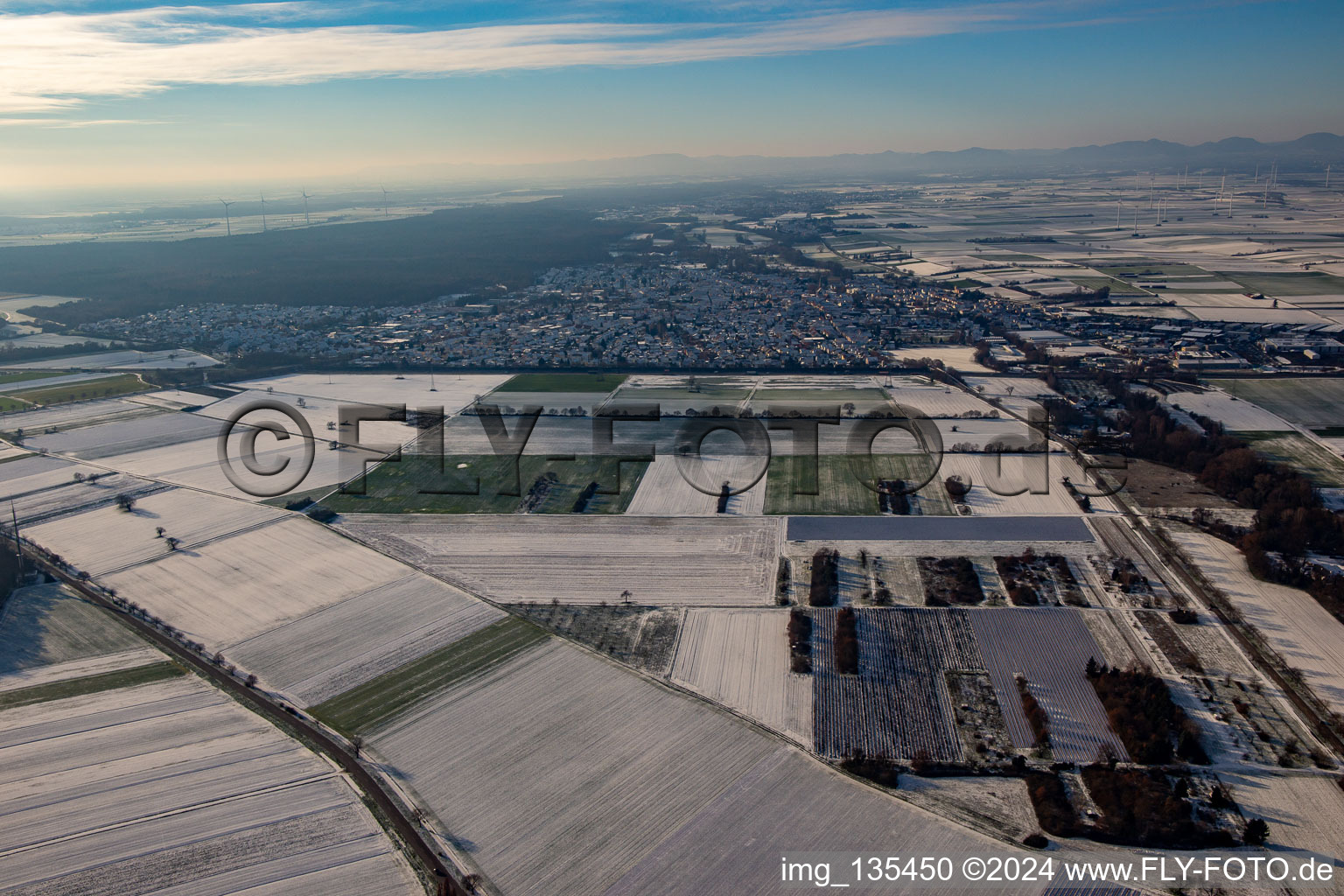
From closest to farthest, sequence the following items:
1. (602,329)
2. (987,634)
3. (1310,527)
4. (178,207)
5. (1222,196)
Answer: (987,634), (1310,527), (602,329), (1222,196), (178,207)

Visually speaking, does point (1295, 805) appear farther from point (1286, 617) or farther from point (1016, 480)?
point (1016, 480)

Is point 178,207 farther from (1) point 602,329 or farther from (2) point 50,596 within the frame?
(2) point 50,596

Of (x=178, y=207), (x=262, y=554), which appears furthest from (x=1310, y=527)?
(x=178, y=207)

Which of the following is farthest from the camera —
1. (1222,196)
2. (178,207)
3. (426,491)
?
(178,207)

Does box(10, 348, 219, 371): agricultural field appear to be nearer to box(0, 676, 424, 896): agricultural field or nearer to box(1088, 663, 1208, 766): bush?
box(0, 676, 424, 896): agricultural field

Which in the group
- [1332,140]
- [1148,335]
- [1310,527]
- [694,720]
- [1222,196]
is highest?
[1332,140]

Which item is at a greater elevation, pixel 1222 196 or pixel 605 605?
pixel 1222 196

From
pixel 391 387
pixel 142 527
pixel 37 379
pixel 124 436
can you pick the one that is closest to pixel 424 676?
pixel 142 527

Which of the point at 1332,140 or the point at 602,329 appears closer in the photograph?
the point at 602,329

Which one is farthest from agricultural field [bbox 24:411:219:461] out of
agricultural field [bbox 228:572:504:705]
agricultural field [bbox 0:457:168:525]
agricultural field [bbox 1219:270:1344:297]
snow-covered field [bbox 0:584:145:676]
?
agricultural field [bbox 1219:270:1344:297]
